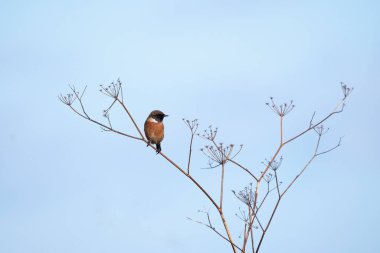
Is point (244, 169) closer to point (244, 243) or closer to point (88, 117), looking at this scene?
point (244, 243)

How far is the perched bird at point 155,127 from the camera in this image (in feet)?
40.7

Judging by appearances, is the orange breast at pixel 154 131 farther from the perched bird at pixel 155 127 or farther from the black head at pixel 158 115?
the black head at pixel 158 115

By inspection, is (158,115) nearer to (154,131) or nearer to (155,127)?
(155,127)

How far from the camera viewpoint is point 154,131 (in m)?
12.4

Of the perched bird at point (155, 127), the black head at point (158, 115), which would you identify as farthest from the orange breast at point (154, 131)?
the black head at point (158, 115)

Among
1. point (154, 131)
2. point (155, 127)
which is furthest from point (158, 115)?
point (154, 131)

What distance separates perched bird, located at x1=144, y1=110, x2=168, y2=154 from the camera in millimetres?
12391

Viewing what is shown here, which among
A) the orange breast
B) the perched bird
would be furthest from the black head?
the orange breast

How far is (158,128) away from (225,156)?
6.57 metres

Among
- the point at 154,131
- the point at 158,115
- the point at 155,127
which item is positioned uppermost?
the point at 158,115

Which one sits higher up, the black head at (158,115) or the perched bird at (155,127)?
the black head at (158,115)

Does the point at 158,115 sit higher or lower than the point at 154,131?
higher

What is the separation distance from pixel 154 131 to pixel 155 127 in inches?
4.7

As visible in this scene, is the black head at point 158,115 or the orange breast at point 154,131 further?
the black head at point 158,115
